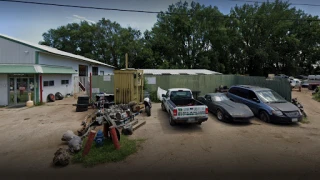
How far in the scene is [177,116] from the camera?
24.3 feet

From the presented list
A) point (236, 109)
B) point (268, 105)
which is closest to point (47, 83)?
point (236, 109)

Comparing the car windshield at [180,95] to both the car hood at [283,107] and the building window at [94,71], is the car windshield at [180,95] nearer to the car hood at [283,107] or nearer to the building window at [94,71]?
the car hood at [283,107]

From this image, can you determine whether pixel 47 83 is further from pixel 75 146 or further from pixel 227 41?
pixel 227 41

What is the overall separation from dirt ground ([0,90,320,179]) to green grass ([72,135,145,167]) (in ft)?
0.68

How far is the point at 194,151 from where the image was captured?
18.1 ft

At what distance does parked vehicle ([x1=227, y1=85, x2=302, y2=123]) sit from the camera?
8.40m

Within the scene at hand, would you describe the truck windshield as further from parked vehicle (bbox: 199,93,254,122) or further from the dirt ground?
the dirt ground

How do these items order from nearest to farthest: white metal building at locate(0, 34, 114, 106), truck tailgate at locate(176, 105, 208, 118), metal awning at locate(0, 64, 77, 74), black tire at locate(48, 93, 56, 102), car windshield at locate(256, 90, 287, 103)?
1. truck tailgate at locate(176, 105, 208, 118)
2. car windshield at locate(256, 90, 287, 103)
3. metal awning at locate(0, 64, 77, 74)
4. white metal building at locate(0, 34, 114, 106)
5. black tire at locate(48, 93, 56, 102)

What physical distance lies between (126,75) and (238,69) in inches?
1398

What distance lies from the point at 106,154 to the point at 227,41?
125ft

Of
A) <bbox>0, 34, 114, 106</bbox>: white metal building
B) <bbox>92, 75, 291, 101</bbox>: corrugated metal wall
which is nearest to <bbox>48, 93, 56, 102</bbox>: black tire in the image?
<bbox>0, 34, 114, 106</bbox>: white metal building

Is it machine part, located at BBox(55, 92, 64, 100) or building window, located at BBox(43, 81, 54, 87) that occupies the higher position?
building window, located at BBox(43, 81, 54, 87)

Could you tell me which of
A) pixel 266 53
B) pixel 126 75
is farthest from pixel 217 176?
pixel 266 53

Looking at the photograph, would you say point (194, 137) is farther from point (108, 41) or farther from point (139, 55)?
point (108, 41)
